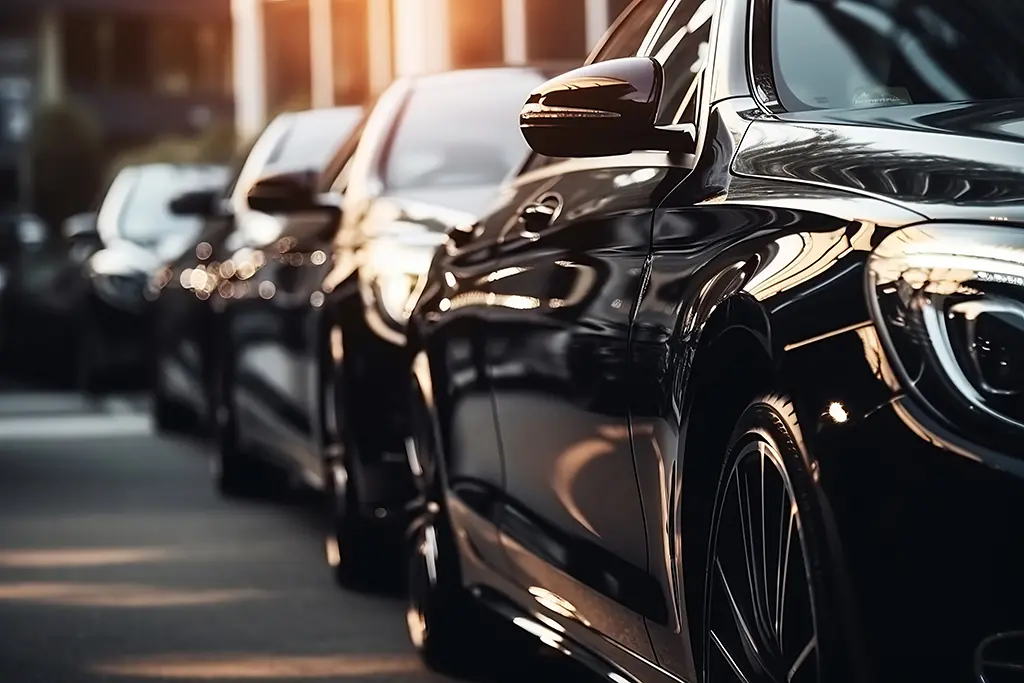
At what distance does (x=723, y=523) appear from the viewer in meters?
4.06

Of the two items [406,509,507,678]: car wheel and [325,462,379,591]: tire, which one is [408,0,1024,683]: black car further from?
[325,462,379,591]: tire

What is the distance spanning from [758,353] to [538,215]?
5.57 feet

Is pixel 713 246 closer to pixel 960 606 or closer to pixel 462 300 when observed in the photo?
pixel 960 606

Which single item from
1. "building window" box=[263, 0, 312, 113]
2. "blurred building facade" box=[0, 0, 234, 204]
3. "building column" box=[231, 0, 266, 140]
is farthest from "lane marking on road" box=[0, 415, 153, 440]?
"blurred building facade" box=[0, 0, 234, 204]

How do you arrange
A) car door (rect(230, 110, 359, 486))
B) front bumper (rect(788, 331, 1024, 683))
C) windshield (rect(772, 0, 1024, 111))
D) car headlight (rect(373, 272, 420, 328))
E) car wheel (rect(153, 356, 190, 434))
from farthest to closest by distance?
car wheel (rect(153, 356, 190, 434)) → car door (rect(230, 110, 359, 486)) → car headlight (rect(373, 272, 420, 328)) → windshield (rect(772, 0, 1024, 111)) → front bumper (rect(788, 331, 1024, 683))

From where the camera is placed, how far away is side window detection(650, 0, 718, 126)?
15.9 feet

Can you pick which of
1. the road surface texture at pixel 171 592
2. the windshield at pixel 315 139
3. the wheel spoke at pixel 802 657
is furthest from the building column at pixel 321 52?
the wheel spoke at pixel 802 657

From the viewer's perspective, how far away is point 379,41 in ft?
114

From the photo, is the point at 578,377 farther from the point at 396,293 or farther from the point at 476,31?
the point at 476,31

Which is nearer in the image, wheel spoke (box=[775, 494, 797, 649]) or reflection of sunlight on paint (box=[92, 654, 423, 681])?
wheel spoke (box=[775, 494, 797, 649])

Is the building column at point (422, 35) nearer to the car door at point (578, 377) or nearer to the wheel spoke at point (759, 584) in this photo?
the car door at point (578, 377)

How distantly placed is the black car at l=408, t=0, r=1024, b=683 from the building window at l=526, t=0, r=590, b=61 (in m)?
15.3

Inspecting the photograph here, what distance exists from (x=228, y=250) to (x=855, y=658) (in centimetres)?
804

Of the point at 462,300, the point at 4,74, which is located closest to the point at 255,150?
the point at 462,300
